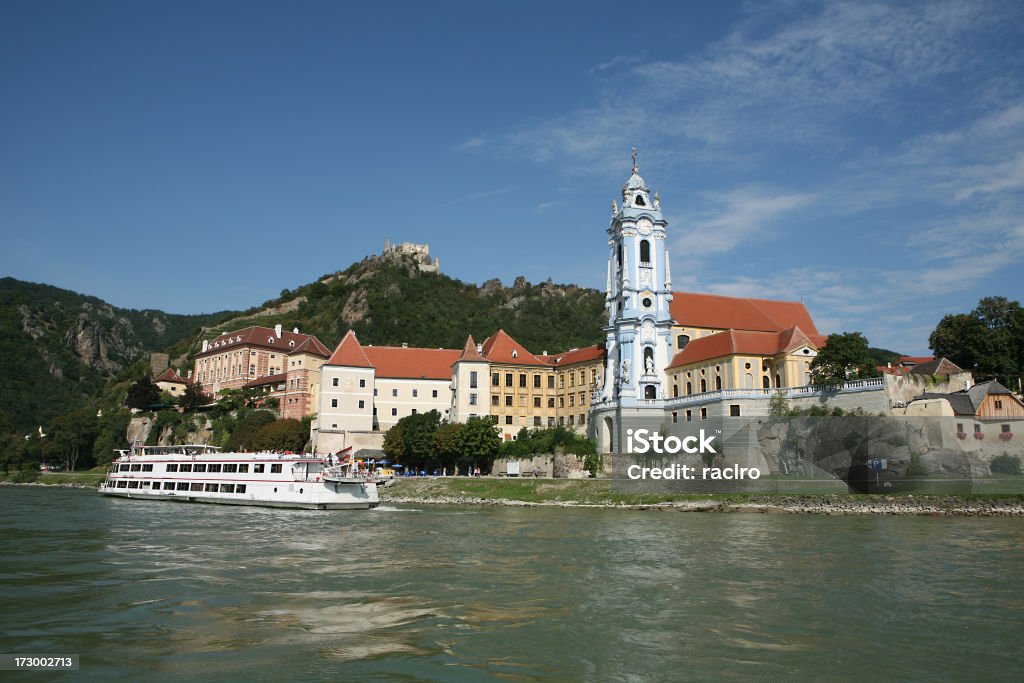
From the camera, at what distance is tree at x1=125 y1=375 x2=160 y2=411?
89125mm

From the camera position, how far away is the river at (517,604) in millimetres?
11227

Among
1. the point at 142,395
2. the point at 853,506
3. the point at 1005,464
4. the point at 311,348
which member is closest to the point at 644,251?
the point at 853,506

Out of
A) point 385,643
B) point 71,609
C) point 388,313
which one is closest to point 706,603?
point 385,643

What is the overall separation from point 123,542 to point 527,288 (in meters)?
111

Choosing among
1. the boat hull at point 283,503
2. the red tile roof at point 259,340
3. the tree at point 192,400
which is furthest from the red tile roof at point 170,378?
the boat hull at point 283,503

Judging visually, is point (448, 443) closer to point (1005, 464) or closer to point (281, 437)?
point (281, 437)

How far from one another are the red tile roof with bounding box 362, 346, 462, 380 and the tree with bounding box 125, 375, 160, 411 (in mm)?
30977

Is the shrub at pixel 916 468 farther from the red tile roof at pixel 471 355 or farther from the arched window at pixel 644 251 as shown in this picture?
the red tile roof at pixel 471 355

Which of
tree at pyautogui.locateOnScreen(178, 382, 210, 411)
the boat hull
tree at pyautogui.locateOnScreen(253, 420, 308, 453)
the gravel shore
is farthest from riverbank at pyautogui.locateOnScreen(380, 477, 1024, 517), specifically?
tree at pyautogui.locateOnScreen(178, 382, 210, 411)

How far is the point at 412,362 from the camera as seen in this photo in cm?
7594

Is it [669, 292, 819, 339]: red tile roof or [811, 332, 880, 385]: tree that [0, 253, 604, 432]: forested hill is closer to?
[669, 292, 819, 339]: red tile roof

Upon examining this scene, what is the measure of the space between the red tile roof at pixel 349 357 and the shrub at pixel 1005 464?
A: 164ft

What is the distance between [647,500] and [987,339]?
94.3 feet

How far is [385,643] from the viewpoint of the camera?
12180mm
